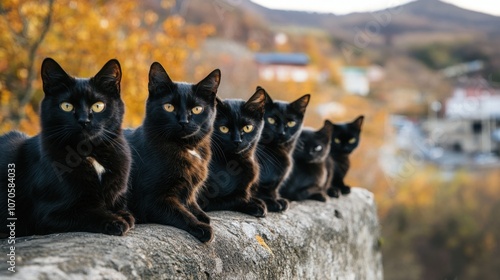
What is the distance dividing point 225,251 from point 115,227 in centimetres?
84

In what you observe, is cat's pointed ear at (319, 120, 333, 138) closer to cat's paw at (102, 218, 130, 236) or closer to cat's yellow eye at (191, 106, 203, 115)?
cat's yellow eye at (191, 106, 203, 115)

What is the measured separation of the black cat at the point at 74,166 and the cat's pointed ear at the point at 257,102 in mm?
1325

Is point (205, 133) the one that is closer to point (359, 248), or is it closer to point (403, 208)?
point (359, 248)

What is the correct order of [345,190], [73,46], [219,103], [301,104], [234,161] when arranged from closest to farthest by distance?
[219,103], [234,161], [301,104], [345,190], [73,46]

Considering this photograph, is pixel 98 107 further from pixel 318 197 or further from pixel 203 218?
pixel 318 197

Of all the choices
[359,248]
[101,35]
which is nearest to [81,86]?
[359,248]

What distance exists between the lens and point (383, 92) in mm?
50250

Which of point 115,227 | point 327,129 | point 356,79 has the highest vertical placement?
point 356,79

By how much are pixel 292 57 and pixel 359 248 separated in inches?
1534

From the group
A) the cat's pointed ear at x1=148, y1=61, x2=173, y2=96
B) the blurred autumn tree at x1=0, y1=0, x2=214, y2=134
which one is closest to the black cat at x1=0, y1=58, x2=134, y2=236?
the cat's pointed ear at x1=148, y1=61, x2=173, y2=96

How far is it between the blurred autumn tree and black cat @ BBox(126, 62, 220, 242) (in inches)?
286

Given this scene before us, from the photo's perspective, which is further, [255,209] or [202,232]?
[255,209]

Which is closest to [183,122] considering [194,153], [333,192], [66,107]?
[194,153]

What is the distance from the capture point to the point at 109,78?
3.67 m
